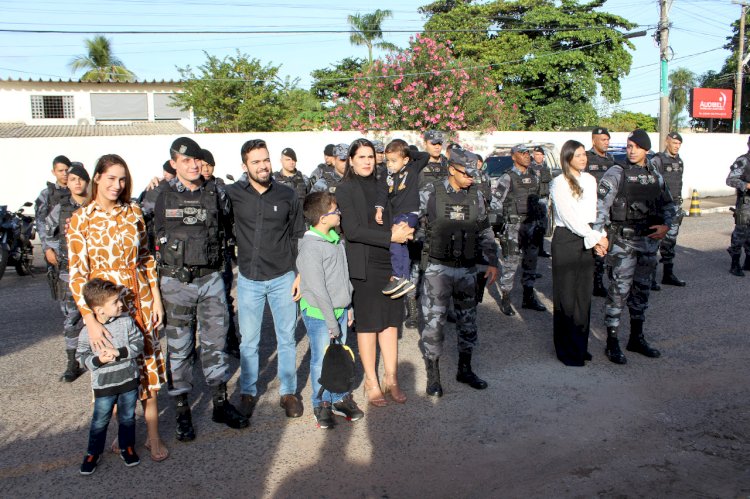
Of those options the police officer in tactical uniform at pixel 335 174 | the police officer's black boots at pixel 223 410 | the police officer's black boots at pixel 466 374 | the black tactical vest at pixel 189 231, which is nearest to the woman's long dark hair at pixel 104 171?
the black tactical vest at pixel 189 231

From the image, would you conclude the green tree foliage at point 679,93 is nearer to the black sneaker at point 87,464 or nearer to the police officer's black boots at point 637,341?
the police officer's black boots at point 637,341

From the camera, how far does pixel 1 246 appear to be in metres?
10.2

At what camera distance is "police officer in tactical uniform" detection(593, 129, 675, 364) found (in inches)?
246

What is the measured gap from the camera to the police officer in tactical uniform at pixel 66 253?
5.78 m

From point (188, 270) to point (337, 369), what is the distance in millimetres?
1270

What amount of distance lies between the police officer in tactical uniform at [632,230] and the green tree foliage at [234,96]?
62.7 feet

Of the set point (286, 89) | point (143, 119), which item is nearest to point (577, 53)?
point (286, 89)

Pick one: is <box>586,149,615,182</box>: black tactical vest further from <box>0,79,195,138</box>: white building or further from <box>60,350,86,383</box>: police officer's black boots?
<box>0,79,195,138</box>: white building

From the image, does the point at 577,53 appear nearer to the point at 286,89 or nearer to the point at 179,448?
the point at 286,89

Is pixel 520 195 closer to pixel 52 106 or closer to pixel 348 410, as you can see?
pixel 348 410

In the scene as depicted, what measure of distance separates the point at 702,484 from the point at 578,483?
0.74 metres

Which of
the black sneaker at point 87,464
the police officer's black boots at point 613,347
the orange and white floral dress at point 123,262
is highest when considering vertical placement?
the orange and white floral dress at point 123,262

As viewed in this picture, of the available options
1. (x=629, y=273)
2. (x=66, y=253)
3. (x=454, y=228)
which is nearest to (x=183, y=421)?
(x=66, y=253)

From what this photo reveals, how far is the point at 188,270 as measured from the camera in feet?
15.1
